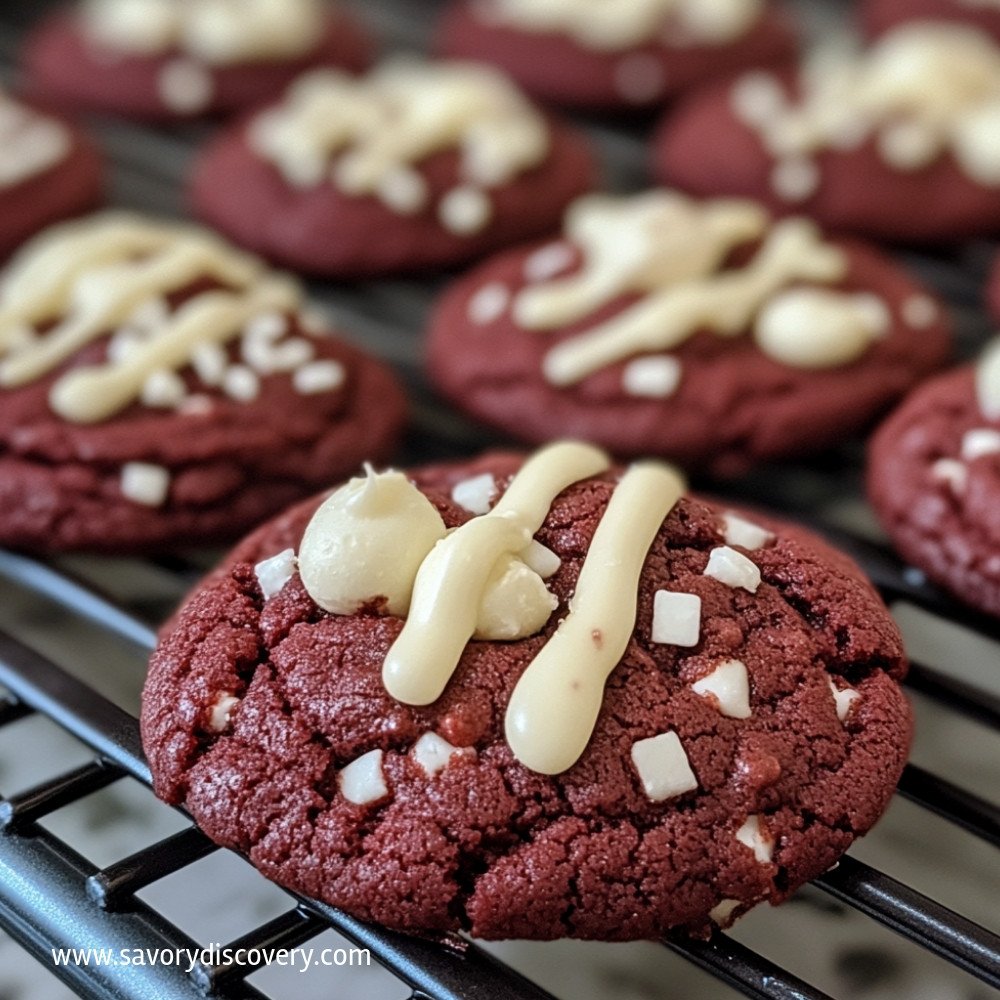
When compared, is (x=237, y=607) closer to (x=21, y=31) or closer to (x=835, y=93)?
(x=835, y=93)

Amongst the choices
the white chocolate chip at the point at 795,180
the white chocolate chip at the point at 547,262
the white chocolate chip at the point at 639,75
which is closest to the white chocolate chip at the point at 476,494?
A: the white chocolate chip at the point at 547,262

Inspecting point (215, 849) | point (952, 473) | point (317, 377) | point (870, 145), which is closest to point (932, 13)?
point (870, 145)

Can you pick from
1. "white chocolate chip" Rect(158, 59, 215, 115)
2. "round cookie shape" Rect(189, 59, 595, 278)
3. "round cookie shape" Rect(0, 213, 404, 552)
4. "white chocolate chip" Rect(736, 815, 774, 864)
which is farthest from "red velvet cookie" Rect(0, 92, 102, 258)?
"white chocolate chip" Rect(736, 815, 774, 864)

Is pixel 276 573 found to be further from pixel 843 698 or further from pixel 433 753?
pixel 843 698

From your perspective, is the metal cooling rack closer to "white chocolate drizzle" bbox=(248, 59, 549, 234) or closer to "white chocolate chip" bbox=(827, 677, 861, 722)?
"white chocolate chip" bbox=(827, 677, 861, 722)

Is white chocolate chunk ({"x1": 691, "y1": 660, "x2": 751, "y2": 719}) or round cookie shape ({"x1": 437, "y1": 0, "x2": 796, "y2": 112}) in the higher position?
round cookie shape ({"x1": 437, "y1": 0, "x2": 796, "y2": 112})

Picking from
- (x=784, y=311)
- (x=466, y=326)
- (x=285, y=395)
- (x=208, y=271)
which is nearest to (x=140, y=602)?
(x=285, y=395)
